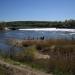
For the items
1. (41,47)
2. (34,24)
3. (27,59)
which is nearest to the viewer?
(27,59)

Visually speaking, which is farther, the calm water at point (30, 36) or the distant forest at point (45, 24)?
the distant forest at point (45, 24)

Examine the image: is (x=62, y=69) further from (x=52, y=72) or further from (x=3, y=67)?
(x=3, y=67)

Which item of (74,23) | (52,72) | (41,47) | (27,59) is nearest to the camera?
(52,72)

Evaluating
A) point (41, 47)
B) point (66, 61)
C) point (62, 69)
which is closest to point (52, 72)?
point (62, 69)

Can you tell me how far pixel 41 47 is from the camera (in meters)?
30.3

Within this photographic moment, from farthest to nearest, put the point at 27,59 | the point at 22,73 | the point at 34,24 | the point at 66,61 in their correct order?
the point at 34,24
the point at 27,59
the point at 66,61
the point at 22,73

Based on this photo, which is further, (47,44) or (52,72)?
(47,44)

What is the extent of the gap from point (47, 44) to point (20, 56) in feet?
41.9

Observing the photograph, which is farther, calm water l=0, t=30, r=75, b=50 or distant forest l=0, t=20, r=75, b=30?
distant forest l=0, t=20, r=75, b=30

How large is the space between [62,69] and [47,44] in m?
18.8

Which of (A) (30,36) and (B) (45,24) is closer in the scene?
(A) (30,36)

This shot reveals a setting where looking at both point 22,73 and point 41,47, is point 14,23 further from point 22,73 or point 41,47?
point 22,73

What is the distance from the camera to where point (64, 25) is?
15588 centimetres

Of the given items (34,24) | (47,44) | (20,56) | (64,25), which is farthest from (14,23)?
(20,56)
